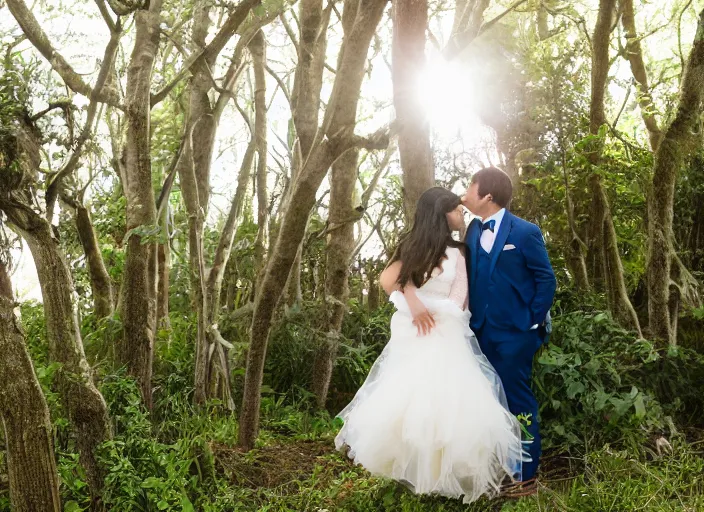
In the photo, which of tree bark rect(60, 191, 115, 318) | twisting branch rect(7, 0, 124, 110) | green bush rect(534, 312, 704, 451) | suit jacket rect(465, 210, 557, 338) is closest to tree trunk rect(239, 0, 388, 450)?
suit jacket rect(465, 210, 557, 338)

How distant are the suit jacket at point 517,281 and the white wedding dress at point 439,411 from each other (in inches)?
7.7

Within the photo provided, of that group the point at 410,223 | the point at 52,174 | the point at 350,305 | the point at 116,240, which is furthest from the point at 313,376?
the point at 116,240

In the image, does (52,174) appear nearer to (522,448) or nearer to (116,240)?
(522,448)

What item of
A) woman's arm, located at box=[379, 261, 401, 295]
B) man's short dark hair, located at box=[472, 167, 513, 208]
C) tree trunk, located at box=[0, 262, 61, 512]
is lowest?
tree trunk, located at box=[0, 262, 61, 512]

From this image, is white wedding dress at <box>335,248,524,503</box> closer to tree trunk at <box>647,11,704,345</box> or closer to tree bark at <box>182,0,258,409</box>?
tree bark at <box>182,0,258,409</box>

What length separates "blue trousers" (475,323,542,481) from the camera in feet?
14.8

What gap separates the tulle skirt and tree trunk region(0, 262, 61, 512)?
185 cm

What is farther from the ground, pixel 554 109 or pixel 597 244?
pixel 554 109

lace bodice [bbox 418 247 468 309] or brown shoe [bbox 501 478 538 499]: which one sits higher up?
lace bodice [bbox 418 247 468 309]

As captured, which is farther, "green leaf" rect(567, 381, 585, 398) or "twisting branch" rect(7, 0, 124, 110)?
"twisting branch" rect(7, 0, 124, 110)

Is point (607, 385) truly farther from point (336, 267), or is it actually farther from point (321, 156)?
point (336, 267)

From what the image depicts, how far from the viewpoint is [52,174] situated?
4.71 m

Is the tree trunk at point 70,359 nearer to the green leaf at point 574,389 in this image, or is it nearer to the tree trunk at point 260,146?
the tree trunk at point 260,146

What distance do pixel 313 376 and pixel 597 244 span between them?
3066 mm
